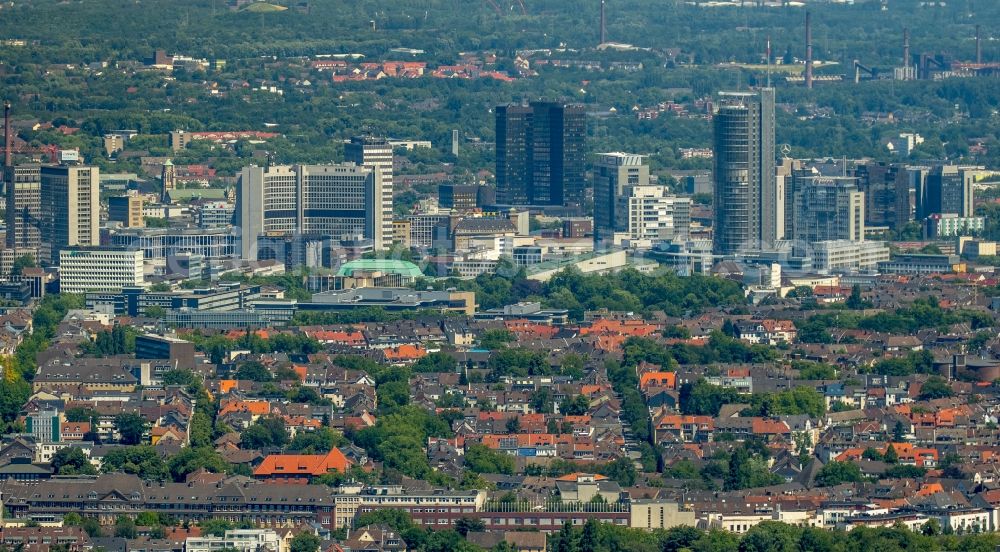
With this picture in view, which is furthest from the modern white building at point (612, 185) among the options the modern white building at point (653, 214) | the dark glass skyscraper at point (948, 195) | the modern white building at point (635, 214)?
the dark glass skyscraper at point (948, 195)

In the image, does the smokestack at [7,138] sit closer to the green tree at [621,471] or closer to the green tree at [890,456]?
the green tree at [621,471]

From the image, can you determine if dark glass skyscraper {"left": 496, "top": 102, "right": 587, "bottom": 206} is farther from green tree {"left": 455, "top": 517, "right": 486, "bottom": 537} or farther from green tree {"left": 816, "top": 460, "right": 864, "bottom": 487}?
green tree {"left": 455, "top": 517, "right": 486, "bottom": 537}

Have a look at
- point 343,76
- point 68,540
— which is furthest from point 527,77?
point 68,540

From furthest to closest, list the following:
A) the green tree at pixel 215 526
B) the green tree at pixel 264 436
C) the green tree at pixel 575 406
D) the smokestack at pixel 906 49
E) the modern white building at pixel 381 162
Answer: the smokestack at pixel 906 49 → the modern white building at pixel 381 162 → the green tree at pixel 575 406 → the green tree at pixel 264 436 → the green tree at pixel 215 526

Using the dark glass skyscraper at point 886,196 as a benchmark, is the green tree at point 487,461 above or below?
below

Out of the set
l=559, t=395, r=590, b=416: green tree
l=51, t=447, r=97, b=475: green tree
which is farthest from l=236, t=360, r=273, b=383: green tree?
l=51, t=447, r=97, b=475: green tree

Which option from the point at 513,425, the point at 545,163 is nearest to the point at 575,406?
the point at 513,425
